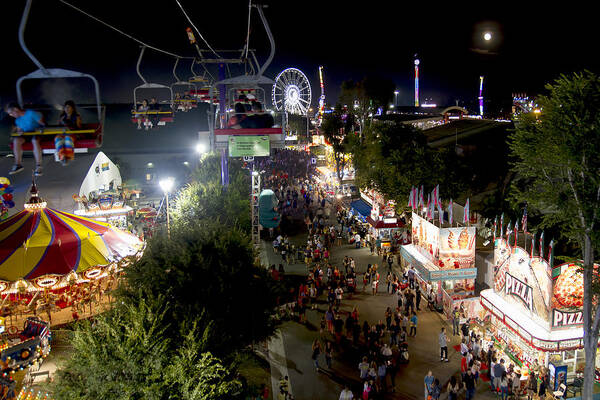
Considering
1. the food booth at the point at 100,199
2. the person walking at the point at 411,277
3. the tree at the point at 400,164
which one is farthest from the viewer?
the tree at the point at 400,164

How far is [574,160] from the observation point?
33.2ft

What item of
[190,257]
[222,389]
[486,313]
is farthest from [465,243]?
[222,389]

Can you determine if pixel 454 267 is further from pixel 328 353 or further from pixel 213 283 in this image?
pixel 213 283

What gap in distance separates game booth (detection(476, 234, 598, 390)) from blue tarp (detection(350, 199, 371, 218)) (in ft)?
44.9

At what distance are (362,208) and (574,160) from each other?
755 inches

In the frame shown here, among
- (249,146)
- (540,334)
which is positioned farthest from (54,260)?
(540,334)

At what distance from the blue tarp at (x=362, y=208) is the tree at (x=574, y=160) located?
16.2m

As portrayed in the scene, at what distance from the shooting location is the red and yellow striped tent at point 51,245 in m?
15.0

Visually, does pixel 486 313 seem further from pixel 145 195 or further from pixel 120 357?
pixel 145 195

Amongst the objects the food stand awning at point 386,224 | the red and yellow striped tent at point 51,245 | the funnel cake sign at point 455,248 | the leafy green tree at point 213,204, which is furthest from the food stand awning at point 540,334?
the red and yellow striped tent at point 51,245

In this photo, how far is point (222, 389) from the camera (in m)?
7.74

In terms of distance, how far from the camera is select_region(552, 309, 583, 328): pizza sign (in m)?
12.3

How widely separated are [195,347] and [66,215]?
41.4ft

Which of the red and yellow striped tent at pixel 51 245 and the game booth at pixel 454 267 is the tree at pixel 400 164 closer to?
the game booth at pixel 454 267
